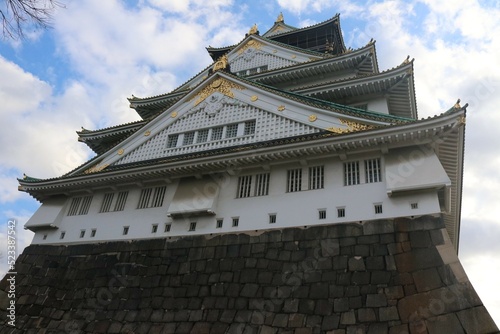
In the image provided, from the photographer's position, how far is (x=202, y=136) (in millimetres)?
14734

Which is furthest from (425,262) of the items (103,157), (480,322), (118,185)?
(103,157)

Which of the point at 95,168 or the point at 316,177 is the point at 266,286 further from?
the point at 95,168

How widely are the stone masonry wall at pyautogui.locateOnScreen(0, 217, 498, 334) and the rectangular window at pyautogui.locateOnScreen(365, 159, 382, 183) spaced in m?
1.44

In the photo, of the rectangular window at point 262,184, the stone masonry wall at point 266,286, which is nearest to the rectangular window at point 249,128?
the rectangular window at point 262,184

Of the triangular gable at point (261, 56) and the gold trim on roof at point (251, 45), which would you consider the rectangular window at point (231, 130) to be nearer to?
the triangular gable at point (261, 56)

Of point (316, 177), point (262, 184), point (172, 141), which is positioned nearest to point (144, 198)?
point (172, 141)

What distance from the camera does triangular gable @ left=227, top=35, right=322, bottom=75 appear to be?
1970 centimetres

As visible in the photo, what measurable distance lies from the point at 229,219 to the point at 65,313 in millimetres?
6555

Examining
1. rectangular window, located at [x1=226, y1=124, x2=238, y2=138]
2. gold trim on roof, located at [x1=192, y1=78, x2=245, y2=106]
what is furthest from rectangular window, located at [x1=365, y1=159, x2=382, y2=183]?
gold trim on roof, located at [x1=192, y1=78, x2=245, y2=106]

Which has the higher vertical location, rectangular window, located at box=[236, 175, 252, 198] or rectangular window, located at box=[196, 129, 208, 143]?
rectangular window, located at box=[196, 129, 208, 143]

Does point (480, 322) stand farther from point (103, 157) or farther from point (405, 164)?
point (103, 157)

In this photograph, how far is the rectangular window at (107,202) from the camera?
14.3 metres

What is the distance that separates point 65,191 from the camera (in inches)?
603

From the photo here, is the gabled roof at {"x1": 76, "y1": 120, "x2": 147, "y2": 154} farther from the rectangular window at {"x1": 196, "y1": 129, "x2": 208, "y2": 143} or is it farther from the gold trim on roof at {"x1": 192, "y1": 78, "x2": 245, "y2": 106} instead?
the rectangular window at {"x1": 196, "y1": 129, "x2": 208, "y2": 143}
